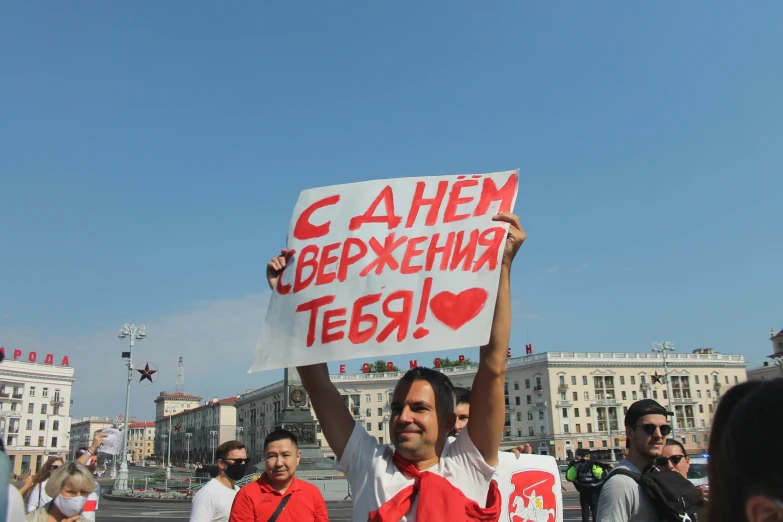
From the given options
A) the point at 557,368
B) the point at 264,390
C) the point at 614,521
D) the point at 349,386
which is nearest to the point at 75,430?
the point at 264,390

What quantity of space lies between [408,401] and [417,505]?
406mm

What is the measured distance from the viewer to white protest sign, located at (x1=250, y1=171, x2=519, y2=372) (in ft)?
8.57

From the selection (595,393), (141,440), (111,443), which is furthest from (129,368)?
(141,440)

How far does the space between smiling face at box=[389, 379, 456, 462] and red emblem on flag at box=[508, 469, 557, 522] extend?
45.9 inches

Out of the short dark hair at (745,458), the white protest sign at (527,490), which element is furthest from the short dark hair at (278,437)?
the short dark hair at (745,458)

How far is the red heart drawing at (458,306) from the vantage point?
8.48 feet

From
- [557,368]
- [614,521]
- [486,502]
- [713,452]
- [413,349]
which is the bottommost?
[614,521]

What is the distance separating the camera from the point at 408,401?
8.46 feet

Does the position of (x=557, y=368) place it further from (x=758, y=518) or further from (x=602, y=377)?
(x=758, y=518)

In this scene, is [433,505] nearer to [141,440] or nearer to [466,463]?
[466,463]

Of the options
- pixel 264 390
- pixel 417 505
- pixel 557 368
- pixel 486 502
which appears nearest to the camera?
pixel 417 505

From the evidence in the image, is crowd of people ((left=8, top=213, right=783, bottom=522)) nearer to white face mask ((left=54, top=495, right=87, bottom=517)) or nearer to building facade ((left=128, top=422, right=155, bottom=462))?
white face mask ((left=54, top=495, right=87, bottom=517))

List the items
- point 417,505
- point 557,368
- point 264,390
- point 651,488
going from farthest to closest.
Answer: point 264,390 < point 557,368 < point 651,488 < point 417,505

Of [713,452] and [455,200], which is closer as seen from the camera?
[713,452]
